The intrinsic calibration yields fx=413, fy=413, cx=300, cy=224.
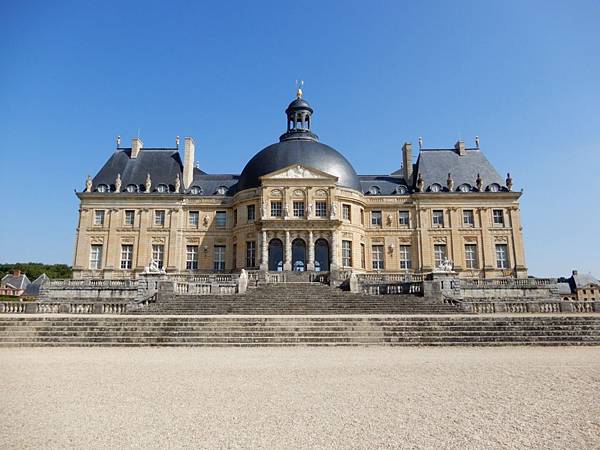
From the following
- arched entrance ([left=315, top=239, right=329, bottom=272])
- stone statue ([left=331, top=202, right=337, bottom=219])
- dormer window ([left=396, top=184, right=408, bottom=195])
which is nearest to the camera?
arched entrance ([left=315, top=239, right=329, bottom=272])

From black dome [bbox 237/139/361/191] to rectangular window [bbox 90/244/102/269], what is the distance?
13.7 metres

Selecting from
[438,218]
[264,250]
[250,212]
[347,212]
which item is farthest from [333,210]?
[438,218]

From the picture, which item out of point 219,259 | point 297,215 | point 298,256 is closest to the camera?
point 297,215

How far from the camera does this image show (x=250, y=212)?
36500mm

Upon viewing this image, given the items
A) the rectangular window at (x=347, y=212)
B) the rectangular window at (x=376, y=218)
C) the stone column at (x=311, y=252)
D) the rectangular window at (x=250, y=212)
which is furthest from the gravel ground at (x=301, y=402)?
the rectangular window at (x=376, y=218)

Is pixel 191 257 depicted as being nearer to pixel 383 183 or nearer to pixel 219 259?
pixel 219 259

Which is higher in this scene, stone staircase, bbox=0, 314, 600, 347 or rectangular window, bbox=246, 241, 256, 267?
rectangular window, bbox=246, 241, 256, 267

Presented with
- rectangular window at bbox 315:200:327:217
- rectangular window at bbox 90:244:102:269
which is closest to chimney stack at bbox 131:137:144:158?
rectangular window at bbox 90:244:102:269

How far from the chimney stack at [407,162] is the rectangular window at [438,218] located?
13.4 feet

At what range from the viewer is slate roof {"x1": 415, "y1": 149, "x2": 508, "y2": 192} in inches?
1534

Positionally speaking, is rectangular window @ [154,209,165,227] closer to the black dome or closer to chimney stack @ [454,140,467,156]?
the black dome

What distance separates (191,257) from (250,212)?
22.8 feet

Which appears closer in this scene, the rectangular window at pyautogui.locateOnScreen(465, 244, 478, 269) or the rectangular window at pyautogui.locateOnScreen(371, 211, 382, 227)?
the rectangular window at pyautogui.locateOnScreen(465, 244, 478, 269)

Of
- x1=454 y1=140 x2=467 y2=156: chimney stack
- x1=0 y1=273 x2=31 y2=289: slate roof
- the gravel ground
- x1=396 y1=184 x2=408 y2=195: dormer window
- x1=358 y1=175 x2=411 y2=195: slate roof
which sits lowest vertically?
the gravel ground
